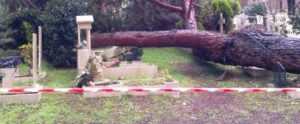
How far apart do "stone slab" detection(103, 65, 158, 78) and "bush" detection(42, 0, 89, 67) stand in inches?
78.0

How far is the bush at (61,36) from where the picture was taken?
11.5 meters

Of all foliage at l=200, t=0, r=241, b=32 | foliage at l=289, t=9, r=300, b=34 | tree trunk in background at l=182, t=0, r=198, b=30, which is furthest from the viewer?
foliage at l=289, t=9, r=300, b=34

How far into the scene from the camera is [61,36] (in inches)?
455

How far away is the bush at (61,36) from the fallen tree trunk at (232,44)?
0.91 meters

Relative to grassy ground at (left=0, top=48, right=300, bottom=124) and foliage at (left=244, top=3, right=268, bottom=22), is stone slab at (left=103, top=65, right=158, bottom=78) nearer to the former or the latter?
grassy ground at (left=0, top=48, right=300, bottom=124)

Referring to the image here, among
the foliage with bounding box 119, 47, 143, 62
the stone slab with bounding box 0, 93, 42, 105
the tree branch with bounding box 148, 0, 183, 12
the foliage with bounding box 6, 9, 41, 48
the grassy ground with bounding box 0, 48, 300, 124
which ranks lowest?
the grassy ground with bounding box 0, 48, 300, 124

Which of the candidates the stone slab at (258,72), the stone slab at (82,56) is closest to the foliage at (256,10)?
the stone slab at (258,72)

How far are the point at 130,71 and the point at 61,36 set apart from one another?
8.86 feet

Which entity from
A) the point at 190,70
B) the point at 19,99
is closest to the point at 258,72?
the point at 190,70

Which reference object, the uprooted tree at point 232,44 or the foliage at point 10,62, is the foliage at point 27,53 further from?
the uprooted tree at point 232,44

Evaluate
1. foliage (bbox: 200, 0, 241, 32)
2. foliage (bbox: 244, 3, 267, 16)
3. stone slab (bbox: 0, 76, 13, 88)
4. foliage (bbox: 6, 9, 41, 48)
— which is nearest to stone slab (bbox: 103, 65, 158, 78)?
stone slab (bbox: 0, 76, 13, 88)

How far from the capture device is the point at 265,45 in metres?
9.75

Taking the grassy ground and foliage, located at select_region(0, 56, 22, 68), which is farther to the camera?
foliage, located at select_region(0, 56, 22, 68)

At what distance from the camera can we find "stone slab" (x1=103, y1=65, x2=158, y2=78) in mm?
9781
